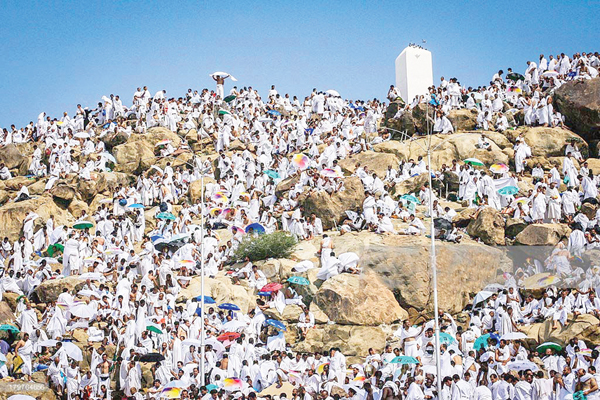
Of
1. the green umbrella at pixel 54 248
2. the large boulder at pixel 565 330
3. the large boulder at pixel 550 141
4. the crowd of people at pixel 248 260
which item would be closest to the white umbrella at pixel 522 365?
the crowd of people at pixel 248 260

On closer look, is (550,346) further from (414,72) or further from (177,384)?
(414,72)

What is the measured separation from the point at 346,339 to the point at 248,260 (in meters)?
5.52

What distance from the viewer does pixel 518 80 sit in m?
39.6

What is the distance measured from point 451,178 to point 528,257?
22.1ft

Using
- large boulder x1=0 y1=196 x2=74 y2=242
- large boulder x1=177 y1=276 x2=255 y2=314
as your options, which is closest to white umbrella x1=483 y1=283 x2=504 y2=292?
large boulder x1=177 y1=276 x2=255 y2=314

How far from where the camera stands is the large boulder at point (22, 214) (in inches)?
1275

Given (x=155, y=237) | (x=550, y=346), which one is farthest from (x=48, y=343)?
(x=550, y=346)

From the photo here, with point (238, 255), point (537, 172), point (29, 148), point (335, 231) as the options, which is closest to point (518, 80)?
point (537, 172)

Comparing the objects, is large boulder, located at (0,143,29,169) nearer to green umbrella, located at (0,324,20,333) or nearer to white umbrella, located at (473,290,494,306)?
green umbrella, located at (0,324,20,333)

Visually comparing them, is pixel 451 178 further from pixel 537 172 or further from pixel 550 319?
pixel 550 319

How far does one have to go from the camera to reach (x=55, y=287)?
25266 millimetres

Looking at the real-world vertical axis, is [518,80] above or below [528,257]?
above

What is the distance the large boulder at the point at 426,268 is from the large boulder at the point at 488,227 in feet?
2.80

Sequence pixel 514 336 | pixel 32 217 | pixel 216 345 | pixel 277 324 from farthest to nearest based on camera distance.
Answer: pixel 32 217 → pixel 277 324 → pixel 216 345 → pixel 514 336
